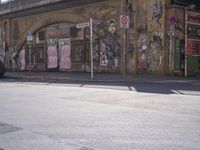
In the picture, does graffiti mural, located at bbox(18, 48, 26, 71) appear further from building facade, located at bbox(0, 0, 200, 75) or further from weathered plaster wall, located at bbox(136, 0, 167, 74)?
weathered plaster wall, located at bbox(136, 0, 167, 74)

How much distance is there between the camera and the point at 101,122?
10.1 meters

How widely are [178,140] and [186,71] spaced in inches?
766

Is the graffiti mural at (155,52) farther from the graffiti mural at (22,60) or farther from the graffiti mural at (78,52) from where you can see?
the graffiti mural at (22,60)

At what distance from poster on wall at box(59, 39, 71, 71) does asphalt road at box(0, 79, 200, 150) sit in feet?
58.2

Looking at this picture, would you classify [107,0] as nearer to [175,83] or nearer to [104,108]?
[175,83]

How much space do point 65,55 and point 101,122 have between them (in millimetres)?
24119

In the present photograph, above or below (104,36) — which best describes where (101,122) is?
below

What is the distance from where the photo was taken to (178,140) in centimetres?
812

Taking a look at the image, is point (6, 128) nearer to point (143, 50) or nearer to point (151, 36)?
point (151, 36)

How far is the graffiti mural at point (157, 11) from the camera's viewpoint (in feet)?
86.2

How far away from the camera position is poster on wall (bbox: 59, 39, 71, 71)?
33531 mm

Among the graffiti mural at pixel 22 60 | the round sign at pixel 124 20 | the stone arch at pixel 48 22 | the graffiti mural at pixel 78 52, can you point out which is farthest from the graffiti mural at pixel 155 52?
the graffiti mural at pixel 22 60

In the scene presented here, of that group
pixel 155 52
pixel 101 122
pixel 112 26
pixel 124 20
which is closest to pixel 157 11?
pixel 155 52

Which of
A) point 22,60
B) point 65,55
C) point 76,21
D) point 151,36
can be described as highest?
point 76,21
